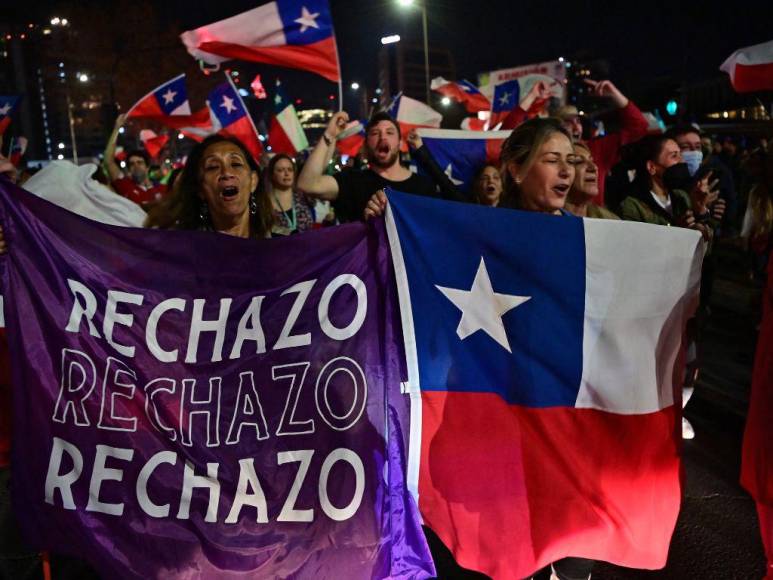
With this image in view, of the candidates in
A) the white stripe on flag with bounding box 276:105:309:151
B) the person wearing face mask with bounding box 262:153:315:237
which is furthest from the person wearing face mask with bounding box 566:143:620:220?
the white stripe on flag with bounding box 276:105:309:151

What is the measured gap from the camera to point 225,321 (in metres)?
2.64

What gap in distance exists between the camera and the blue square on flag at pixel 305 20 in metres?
4.92

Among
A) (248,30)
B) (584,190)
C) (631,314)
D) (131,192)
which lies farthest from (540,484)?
(131,192)

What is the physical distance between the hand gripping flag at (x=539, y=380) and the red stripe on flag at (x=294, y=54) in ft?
9.41

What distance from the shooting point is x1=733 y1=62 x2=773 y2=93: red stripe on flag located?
15.2 feet

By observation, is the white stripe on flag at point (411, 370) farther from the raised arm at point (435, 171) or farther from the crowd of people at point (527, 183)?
the raised arm at point (435, 171)

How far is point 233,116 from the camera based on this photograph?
27.1 feet

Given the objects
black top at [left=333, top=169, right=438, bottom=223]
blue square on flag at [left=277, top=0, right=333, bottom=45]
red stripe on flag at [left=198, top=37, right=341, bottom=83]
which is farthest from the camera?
red stripe on flag at [left=198, top=37, right=341, bottom=83]

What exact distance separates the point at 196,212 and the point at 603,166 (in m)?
3.85

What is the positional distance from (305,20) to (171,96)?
4.99 meters

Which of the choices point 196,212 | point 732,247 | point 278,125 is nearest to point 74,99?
point 278,125

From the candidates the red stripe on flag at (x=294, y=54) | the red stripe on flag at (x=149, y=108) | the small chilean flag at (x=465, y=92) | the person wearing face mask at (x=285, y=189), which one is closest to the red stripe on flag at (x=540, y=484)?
the red stripe on flag at (x=294, y=54)

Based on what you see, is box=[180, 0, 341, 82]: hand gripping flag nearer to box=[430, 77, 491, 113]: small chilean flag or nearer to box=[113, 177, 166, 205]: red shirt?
box=[113, 177, 166, 205]: red shirt

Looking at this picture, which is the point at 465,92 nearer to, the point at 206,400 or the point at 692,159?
the point at 692,159
